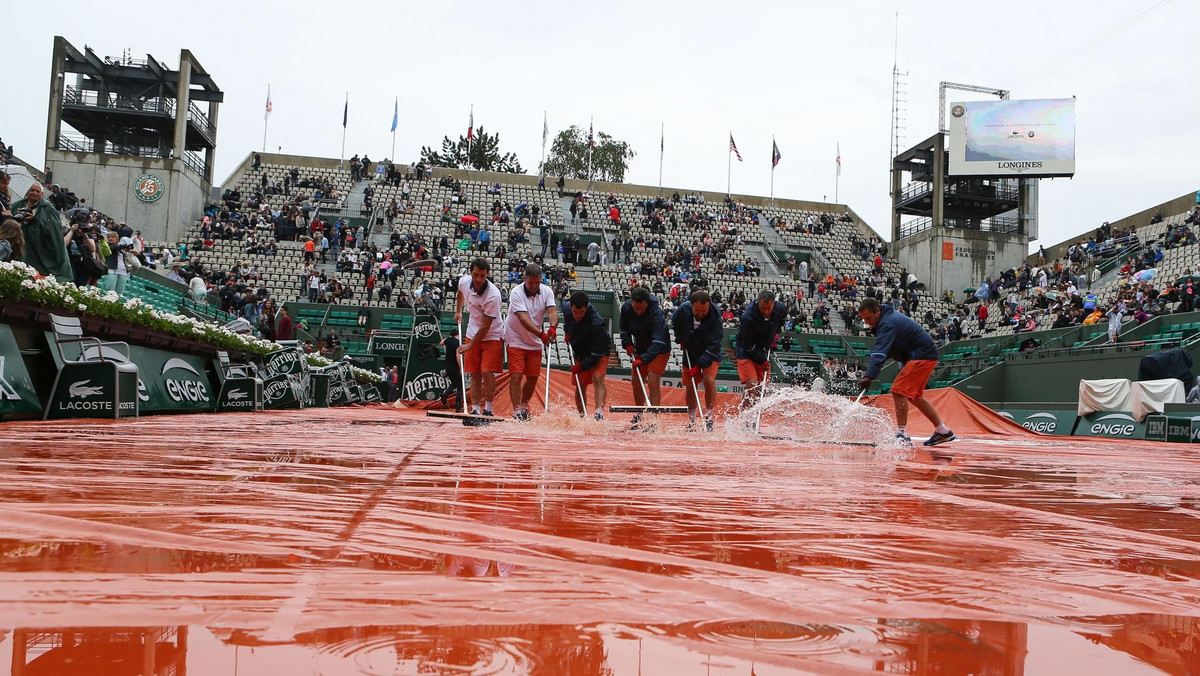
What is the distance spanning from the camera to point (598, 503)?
2195mm

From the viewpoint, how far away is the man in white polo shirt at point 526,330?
26.2 feet

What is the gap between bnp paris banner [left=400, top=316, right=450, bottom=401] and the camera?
15.5m

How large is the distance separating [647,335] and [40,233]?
247 inches

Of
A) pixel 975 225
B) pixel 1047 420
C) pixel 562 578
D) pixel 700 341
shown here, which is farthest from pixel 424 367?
pixel 975 225

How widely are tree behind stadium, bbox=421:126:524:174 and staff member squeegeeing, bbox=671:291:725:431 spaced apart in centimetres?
5656

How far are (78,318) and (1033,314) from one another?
92.7 feet

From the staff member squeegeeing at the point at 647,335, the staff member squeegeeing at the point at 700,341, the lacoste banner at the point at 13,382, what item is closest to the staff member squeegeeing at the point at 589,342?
the staff member squeegeeing at the point at 647,335

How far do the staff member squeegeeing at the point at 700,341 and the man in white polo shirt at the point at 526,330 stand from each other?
1.37 m

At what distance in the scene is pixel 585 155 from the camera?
59.8 meters

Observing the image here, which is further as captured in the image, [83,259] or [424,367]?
[424,367]

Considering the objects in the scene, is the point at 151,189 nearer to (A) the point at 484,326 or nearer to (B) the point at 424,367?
(B) the point at 424,367

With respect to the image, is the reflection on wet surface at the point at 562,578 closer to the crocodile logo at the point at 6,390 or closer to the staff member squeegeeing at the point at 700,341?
the crocodile logo at the point at 6,390

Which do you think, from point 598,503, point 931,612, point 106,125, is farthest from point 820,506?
point 106,125

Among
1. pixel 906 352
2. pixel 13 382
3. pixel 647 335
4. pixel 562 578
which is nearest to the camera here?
pixel 562 578
